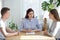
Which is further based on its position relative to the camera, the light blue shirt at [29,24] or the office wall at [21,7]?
the office wall at [21,7]

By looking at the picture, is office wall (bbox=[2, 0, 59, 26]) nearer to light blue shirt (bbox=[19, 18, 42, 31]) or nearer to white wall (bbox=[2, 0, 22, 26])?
white wall (bbox=[2, 0, 22, 26])

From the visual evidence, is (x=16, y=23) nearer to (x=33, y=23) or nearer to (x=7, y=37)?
(x=33, y=23)

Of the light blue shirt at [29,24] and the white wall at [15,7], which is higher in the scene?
the white wall at [15,7]

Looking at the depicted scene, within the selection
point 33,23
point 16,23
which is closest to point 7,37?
point 33,23

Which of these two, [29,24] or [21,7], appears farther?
[21,7]

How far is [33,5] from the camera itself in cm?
567

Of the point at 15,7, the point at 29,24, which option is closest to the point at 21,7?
the point at 15,7

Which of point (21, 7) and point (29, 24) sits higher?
point (21, 7)

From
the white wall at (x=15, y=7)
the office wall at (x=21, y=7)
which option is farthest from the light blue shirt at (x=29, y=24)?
the white wall at (x=15, y=7)

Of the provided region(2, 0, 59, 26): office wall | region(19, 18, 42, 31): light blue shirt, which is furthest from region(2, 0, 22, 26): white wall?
region(19, 18, 42, 31): light blue shirt

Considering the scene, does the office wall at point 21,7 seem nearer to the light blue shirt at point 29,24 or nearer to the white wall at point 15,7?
the white wall at point 15,7

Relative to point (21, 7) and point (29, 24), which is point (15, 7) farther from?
point (29, 24)

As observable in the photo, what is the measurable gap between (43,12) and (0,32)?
2937 millimetres

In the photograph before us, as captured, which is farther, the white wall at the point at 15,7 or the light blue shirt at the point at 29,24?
the white wall at the point at 15,7
